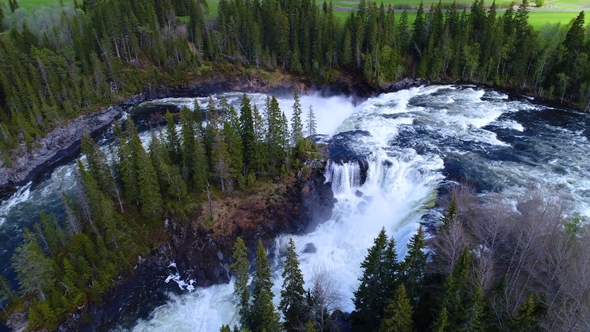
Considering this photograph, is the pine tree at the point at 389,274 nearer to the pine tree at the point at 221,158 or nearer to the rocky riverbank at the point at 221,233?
the rocky riverbank at the point at 221,233

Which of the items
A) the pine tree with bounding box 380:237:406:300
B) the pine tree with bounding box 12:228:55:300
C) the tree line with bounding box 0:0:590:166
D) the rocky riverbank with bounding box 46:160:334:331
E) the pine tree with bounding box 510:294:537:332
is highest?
the tree line with bounding box 0:0:590:166

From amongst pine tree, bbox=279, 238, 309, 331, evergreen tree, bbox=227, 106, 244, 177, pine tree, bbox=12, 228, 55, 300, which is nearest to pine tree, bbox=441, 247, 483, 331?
pine tree, bbox=279, 238, 309, 331

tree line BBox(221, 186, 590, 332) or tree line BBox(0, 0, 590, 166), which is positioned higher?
tree line BBox(0, 0, 590, 166)

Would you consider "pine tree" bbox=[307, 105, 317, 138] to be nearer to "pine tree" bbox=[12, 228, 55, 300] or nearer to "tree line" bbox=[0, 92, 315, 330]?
"tree line" bbox=[0, 92, 315, 330]

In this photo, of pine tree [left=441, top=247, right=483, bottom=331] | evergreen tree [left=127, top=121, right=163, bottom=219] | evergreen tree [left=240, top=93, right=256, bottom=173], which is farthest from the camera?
evergreen tree [left=240, top=93, right=256, bottom=173]

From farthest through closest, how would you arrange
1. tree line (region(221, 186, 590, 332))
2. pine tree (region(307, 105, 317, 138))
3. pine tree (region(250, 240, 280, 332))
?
pine tree (region(307, 105, 317, 138)) < pine tree (region(250, 240, 280, 332)) < tree line (region(221, 186, 590, 332))

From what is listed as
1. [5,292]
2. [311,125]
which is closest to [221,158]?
[311,125]
